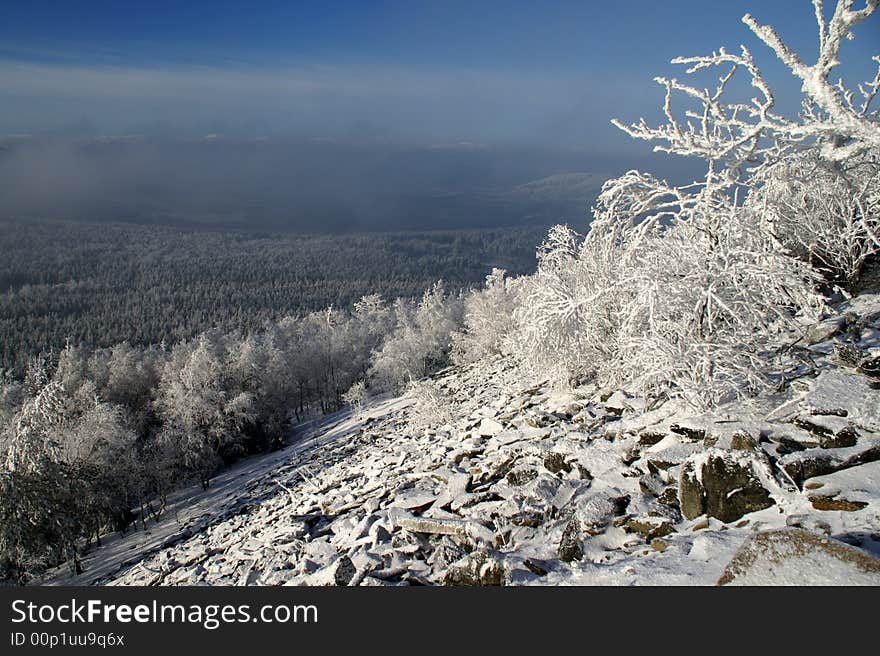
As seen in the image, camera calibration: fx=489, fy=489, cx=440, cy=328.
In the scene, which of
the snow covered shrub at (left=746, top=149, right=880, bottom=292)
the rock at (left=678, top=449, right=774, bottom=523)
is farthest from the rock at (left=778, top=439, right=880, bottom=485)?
the snow covered shrub at (left=746, top=149, right=880, bottom=292)

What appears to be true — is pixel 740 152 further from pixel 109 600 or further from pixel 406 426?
pixel 406 426

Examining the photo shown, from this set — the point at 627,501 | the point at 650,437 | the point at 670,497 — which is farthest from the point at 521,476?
the point at 670,497

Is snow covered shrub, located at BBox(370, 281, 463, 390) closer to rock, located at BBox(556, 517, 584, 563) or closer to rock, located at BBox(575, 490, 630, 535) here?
rock, located at BBox(575, 490, 630, 535)

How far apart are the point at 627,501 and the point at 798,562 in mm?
3369

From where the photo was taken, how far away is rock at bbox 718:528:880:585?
19.6ft

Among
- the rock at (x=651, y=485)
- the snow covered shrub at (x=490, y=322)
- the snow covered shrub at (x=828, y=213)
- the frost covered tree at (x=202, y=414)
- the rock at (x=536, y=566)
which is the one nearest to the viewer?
the rock at (x=536, y=566)

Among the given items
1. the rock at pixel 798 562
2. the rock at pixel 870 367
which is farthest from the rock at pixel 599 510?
the rock at pixel 870 367

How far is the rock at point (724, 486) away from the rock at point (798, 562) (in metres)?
1.54

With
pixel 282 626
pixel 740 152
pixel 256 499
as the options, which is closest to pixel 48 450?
pixel 256 499

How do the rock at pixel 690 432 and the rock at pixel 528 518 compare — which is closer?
the rock at pixel 528 518

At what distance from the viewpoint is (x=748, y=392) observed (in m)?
10.4

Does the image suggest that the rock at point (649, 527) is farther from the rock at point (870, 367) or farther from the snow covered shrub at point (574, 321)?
the snow covered shrub at point (574, 321)

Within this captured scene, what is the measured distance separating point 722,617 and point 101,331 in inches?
5578

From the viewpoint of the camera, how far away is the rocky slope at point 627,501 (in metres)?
7.24
